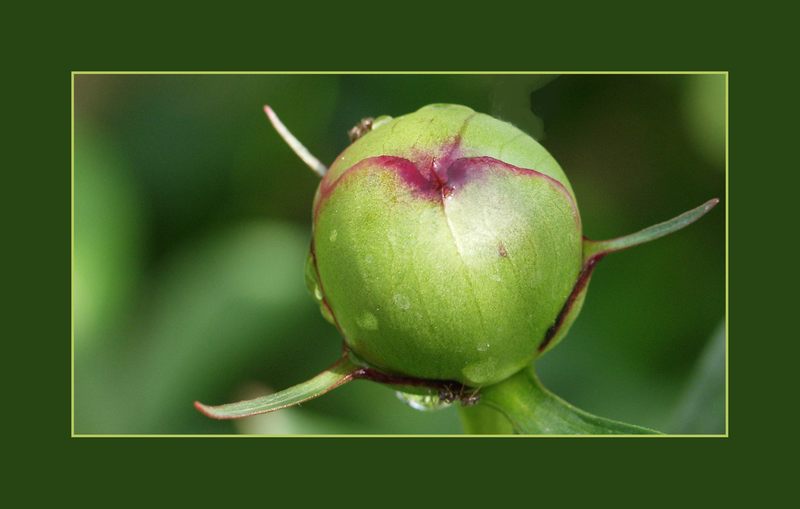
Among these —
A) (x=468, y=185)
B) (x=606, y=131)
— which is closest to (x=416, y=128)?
(x=468, y=185)

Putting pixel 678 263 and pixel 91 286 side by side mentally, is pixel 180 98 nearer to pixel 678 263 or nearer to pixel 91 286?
pixel 91 286

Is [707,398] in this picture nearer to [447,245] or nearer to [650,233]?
[650,233]

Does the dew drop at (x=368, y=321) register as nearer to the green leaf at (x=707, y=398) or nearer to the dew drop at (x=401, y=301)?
the dew drop at (x=401, y=301)

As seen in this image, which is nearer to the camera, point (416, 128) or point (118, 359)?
point (416, 128)

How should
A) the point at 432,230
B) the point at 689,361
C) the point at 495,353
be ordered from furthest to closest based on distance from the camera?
the point at 689,361 < the point at 495,353 < the point at 432,230

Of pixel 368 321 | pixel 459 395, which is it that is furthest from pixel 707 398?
pixel 368 321

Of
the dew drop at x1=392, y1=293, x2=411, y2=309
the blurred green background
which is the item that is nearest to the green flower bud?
the dew drop at x1=392, y1=293, x2=411, y2=309

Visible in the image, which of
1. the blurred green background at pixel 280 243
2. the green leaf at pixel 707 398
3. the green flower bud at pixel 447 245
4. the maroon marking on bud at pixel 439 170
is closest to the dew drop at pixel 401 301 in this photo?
the green flower bud at pixel 447 245
